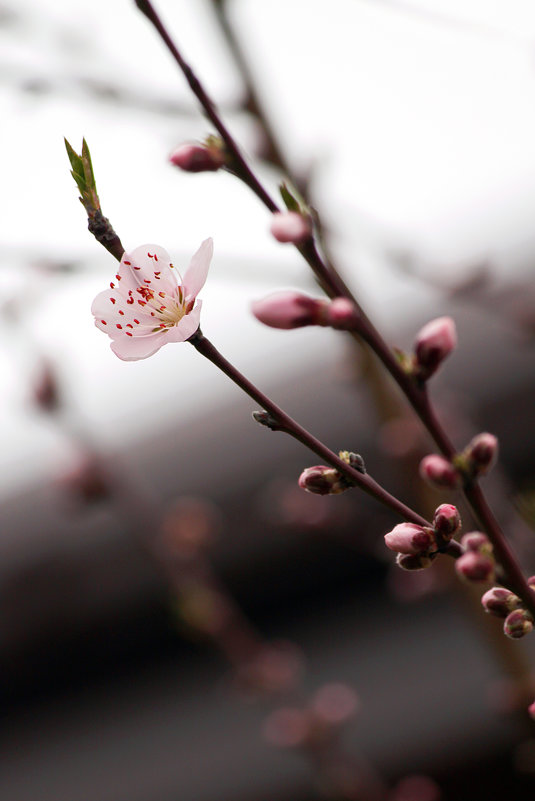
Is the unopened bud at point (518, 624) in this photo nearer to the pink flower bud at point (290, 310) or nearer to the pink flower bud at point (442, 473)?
the pink flower bud at point (442, 473)

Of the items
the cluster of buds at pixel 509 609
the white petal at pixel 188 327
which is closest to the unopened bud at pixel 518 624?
the cluster of buds at pixel 509 609

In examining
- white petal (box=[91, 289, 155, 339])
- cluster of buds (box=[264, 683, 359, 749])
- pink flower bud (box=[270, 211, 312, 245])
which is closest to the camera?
pink flower bud (box=[270, 211, 312, 245])

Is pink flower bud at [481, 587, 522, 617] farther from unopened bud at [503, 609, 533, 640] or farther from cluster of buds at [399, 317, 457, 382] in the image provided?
cluster of buds at [399, 317, 457, 382]

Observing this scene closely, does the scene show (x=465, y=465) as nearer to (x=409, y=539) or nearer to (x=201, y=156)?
(x=409, y=539)

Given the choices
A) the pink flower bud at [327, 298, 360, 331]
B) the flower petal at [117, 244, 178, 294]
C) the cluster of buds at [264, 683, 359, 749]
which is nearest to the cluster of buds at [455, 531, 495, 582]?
the pink flower bud at [327, 298, 360, 331]

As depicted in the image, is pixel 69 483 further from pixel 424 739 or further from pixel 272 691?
pixel 424 739

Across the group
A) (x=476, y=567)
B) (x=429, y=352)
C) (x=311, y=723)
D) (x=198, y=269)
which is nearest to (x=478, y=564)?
(x=476, y=567)

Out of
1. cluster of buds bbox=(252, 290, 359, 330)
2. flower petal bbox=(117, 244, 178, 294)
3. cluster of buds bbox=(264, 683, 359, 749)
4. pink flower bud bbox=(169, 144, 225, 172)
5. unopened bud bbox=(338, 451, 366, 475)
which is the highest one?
pink flower bud bbox=(169, 144, 225, 172)
